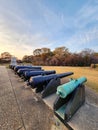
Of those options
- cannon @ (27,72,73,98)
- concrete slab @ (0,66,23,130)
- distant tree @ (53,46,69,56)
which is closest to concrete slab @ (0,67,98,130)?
concrete slab @ (0,66,23,130)

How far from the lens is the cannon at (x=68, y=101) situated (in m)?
1.61

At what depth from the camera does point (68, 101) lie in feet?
6.10

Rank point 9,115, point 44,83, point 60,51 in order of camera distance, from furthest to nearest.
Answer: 1. point 60,51
2. point 44,83
3. point 9,115

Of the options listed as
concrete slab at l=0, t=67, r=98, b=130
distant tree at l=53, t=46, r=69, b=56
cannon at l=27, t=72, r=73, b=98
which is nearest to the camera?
concrete slab at l=0, t=67, r=98, b=130

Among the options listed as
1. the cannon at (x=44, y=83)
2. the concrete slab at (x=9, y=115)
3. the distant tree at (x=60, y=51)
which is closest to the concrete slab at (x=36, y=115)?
the concrete slab at (x=9, y=115)

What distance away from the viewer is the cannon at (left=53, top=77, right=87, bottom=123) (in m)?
1.61

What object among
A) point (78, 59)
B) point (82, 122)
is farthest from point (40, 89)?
point (78, 59)

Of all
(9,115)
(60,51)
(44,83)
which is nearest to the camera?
(9,115)

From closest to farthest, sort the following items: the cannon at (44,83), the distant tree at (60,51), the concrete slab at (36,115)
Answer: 1. the concrete slab at (36,115)
2. the cannon at (44,83)
3. the distant tree at (60,51)

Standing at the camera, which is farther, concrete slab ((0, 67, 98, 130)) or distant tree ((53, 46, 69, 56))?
distant tree ((53, 46, 69, 56))

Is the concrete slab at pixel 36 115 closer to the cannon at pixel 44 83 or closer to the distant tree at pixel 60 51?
the cannon at pixel 44 83

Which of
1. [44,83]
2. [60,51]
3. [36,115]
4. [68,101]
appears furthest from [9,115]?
[60,51]

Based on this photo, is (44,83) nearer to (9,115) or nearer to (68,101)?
(68,101)

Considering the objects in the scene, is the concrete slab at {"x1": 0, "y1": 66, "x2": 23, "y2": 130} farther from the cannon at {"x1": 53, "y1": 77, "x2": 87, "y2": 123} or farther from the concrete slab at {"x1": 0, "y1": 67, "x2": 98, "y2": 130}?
the cannon at {"x1": 53, "y1": 77, "x2": 87, "y2": 123}
